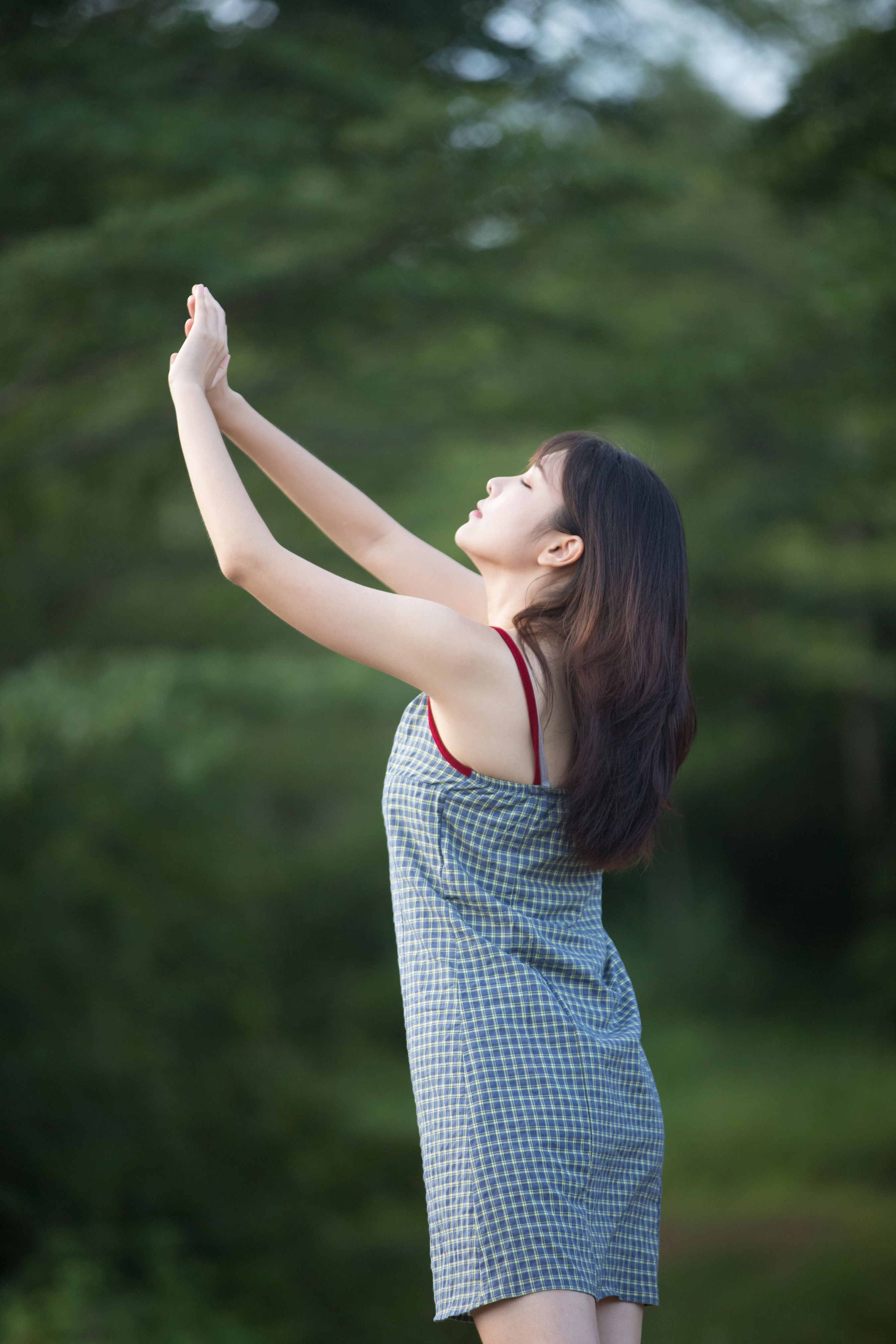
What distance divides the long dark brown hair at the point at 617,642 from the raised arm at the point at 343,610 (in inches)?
4.2

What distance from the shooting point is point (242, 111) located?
406cm

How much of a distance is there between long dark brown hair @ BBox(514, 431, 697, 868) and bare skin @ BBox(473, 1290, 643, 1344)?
1.50 feet

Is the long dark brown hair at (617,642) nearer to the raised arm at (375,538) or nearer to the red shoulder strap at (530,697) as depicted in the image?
the red shoulder strap at (530,697)

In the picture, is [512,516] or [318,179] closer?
[512,516]

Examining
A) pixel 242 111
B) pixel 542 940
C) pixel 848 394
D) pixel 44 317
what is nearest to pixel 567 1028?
pixel 542 940

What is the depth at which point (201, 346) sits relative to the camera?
1472 millimetres

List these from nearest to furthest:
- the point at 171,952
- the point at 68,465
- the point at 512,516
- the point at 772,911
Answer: the point at 512,516 → the point at 68,465 → the point at 171,952 → the point at 772,911

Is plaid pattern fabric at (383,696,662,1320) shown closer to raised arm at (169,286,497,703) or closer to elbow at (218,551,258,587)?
raised arm at (169,286,497,703)

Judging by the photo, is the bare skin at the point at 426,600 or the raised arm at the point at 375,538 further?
the raised arm at the point at 375,538

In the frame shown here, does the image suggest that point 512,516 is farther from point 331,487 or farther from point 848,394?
point 848,394

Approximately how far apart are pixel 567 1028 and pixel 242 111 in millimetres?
3587

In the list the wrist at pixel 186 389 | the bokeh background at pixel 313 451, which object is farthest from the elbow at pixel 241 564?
the bokeh background at pixel 313 451

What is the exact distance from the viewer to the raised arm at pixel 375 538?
5.75 feet

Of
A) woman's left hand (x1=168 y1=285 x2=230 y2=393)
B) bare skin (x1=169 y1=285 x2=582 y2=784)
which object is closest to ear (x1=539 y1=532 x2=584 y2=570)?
bare skin (x1=169 y1=285 x2=582 y2=784)
